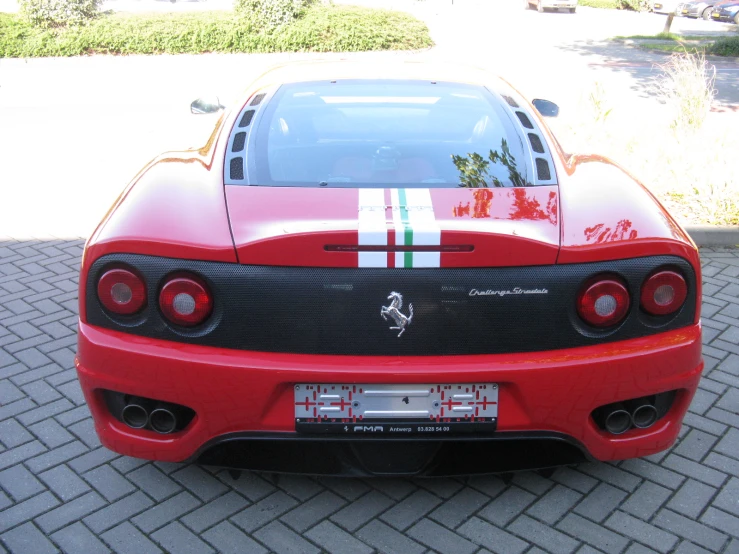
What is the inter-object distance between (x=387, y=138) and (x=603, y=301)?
46.2 inches

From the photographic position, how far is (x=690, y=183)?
5945 mm

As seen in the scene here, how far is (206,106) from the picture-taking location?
12.8 ft

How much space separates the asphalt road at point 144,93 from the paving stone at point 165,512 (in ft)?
4.68

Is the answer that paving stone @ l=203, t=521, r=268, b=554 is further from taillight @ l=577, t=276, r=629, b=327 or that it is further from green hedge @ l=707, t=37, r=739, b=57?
green hedge @ l=707, t=37, r=739, b=57

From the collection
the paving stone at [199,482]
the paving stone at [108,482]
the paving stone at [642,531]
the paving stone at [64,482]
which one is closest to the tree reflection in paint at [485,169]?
the paving stone at [642,531]

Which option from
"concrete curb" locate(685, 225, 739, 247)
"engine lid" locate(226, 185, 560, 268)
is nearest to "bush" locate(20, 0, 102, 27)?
"concrete curb" locate(685, 225, 739, 247)

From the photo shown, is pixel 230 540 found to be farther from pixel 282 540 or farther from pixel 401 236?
pixel 401 236

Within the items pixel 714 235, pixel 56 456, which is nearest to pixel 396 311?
pixel 56 456

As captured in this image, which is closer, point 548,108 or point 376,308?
point 376,308

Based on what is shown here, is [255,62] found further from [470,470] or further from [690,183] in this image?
[470,470]

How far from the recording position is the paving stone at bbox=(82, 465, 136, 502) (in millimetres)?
2783

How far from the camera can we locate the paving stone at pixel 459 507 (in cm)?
265

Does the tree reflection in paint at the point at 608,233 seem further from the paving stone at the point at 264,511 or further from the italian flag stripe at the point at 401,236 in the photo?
the paving stone at the point at 264,511

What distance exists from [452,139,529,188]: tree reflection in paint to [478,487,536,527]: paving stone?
3.60 ft
